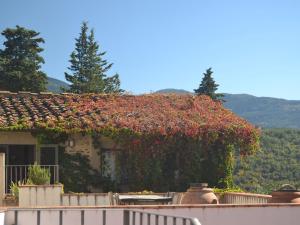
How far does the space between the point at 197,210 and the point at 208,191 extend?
5161 millimetres

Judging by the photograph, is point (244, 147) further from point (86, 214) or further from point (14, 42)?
point (14, 42)

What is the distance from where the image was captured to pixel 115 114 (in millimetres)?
23734

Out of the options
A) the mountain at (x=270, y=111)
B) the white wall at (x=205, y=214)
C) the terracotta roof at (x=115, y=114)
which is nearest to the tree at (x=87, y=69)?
the terracotta roof at (x=115, y=114)

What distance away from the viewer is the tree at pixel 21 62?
40.9 m

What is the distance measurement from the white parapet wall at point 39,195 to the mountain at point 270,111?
9991cm

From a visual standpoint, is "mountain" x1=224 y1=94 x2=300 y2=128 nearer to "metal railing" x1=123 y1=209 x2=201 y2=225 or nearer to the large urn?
the large urn

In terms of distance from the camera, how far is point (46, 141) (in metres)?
22.6

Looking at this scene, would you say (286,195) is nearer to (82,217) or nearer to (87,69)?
(82,217)

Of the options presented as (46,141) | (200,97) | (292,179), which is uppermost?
(200,97)

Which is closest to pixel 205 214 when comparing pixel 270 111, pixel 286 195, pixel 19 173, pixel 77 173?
pixel 286 195

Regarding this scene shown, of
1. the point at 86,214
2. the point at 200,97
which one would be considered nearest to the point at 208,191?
the point at 86,214

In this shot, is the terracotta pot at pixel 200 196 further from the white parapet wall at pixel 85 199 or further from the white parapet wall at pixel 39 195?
the white parapet wall at pixel 39 195

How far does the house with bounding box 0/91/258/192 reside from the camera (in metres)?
22.5

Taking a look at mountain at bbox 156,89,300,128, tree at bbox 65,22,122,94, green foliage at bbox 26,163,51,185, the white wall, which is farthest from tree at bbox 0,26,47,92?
mountain at bbox 156,89,300,128
